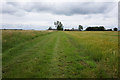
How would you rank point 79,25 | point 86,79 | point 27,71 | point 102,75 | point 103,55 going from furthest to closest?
point 79,25 < point 103,55 < point 27,71 < point 102,75 < point 86,79

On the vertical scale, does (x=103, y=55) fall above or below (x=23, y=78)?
above

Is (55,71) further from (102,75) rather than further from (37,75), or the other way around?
(102,75)

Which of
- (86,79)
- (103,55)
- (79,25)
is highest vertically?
(79,25)

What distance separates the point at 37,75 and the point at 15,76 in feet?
3.41

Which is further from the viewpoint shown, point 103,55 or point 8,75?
point 103,55

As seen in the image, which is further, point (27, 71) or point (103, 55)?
point (103, 55)

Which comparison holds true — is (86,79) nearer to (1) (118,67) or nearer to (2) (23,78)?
(1) (118,67)

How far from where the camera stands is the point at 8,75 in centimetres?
417

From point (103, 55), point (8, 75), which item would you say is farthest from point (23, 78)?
point (103, 55)

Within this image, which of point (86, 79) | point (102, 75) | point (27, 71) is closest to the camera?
point (86, 79)

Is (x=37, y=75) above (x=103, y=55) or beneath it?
beneath

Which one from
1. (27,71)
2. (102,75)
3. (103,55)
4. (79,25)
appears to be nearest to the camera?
(102,75)

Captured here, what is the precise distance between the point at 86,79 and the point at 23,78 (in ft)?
9.37

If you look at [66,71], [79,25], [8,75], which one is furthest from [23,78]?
[79,25]
